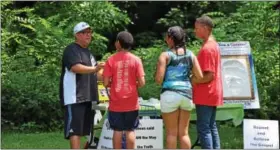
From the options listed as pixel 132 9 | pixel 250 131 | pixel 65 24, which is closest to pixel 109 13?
pixel 65 24

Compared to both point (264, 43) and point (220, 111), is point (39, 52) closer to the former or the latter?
point (264, 43)

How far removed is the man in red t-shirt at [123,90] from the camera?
19.8ft

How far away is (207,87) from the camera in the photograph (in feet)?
20.2

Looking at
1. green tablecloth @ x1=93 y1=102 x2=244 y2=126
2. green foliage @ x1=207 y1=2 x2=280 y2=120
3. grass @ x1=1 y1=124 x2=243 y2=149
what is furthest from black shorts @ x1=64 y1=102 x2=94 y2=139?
green foliage @ x1=207 y1=2 x2=280 y2=120

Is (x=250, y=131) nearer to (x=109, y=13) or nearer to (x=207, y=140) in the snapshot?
(x=207, y=140)

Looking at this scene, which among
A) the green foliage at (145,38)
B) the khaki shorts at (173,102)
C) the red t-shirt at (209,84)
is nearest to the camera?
the khaki shorts at (173,102)

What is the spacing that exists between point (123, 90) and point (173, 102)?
0.52 metres

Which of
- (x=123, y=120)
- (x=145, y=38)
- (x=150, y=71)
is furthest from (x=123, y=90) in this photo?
(x=145, y=38)

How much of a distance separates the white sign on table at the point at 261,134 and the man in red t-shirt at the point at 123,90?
1639mm

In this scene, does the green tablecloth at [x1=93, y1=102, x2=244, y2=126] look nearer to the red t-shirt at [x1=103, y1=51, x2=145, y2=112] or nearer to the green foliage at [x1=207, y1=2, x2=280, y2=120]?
the red t-shirt at [x1=103, y1=51, x2=145, y2=112]

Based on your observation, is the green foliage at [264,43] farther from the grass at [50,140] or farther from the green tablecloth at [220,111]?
the green tablecloth at [220,111]

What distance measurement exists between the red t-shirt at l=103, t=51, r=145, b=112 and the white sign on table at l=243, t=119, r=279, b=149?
1.69 metres

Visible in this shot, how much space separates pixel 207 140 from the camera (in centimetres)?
616

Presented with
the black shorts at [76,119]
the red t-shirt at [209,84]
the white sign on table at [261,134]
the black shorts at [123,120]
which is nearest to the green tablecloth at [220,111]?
the white sign on table at [261,134]
